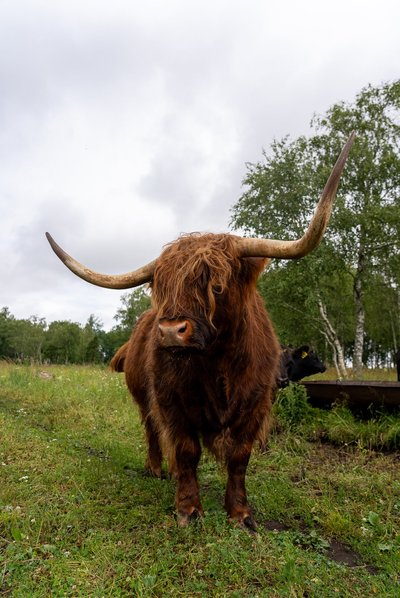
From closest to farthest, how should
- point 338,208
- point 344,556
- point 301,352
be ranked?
point 344,556 < point 301,352 < point 338,208

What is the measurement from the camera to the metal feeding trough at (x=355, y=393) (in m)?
6.44

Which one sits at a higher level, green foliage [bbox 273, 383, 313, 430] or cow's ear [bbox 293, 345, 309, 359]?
cow's ear [bbox 293, 345, 309, 359]

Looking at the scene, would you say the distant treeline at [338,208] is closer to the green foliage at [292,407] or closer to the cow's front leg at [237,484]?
the green foliage at [292,407]

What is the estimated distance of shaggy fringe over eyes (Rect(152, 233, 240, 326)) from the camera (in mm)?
3186

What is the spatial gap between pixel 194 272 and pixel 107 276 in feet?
3.45

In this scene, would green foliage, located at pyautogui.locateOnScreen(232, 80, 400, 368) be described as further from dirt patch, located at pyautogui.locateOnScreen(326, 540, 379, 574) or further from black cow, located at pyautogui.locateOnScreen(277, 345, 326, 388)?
dirt patch, located at pyautogui.locateOnScreen(326, 540, 379, 574)

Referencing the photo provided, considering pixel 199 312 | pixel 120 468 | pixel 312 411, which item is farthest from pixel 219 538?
pixel 312 411

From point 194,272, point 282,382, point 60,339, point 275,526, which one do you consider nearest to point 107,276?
point 194,272

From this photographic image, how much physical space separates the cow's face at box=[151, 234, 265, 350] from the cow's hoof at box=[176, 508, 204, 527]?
1444mm

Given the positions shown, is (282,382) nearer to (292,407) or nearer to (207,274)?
(292,407)

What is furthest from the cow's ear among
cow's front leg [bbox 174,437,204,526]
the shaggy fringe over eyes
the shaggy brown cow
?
the shaggy fringe over eyes

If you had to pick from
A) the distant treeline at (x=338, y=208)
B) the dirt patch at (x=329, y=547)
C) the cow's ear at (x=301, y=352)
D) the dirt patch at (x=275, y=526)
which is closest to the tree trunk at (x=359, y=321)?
the distant treeline at (x=338, y=208)

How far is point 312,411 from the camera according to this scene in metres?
7.34

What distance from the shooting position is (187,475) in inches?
148
